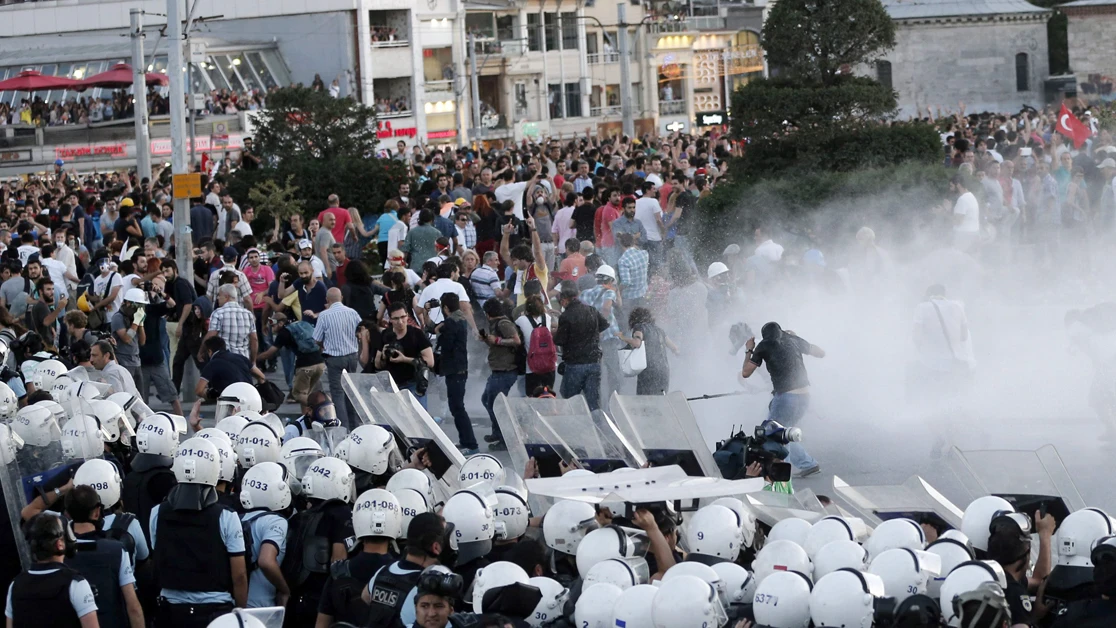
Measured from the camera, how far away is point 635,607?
5.83 m

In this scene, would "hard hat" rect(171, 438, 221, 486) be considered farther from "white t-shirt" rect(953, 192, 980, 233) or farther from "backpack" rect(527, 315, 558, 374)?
"white t-shirt" rect(953, 192, 980, 233)

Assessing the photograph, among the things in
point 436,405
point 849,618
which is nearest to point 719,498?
point 849,618

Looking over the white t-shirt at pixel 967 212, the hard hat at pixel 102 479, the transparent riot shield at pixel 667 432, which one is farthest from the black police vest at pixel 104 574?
the white t-shirt at pixel 967 212

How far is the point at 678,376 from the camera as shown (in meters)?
16.0

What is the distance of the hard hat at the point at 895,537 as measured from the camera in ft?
21.6

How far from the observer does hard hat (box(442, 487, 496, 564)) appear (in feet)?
22.8

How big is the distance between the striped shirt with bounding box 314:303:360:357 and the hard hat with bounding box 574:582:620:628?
734cm

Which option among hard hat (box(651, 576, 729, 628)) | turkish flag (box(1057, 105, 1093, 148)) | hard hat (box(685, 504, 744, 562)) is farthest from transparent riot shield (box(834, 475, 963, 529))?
turkish flag (box(1057, 105, 1093, 148))

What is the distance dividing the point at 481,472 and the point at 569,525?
3.65ft

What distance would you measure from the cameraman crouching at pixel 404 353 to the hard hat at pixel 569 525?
17.5ft

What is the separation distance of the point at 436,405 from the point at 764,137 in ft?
23.8

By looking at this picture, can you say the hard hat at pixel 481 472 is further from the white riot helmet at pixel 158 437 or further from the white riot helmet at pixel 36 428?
the white riot helmet at pixel 36 428

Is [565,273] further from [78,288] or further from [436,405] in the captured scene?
[78,288]

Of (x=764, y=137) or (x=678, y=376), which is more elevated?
(x=764, y=137)
